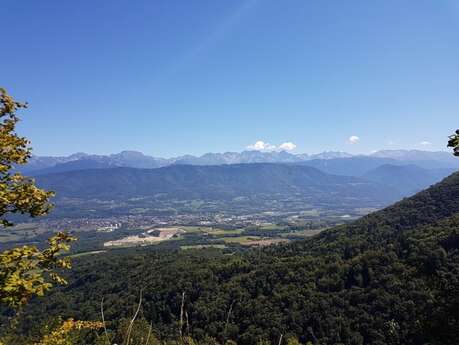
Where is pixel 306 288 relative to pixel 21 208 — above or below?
below

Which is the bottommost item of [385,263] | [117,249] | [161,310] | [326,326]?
[117,249]

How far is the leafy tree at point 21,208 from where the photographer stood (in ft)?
30.5

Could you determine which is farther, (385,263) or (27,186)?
(385,263)

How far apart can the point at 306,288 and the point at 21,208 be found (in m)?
60.7

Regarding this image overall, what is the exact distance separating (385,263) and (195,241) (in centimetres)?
13275

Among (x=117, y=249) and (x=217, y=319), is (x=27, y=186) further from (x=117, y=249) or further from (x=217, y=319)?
(x=117, y=249)

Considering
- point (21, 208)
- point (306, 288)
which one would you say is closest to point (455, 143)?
point (21, 208)

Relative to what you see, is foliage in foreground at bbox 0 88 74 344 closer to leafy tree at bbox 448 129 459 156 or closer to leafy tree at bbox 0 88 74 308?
leafy tree at bbox 0 88 74 308

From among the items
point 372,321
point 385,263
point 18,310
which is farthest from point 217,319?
point 18,310

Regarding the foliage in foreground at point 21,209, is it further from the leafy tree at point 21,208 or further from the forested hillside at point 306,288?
the forested hillside at point 306,288

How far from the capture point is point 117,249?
17662cm

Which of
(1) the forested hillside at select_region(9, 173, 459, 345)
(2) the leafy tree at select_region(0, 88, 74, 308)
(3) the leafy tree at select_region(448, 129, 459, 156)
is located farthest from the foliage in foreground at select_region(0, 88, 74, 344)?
(1) the forested hillside at select_region(9, 173, 459, 345)

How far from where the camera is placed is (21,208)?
1015cm

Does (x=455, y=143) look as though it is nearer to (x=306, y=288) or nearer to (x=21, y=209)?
(x=21, y=209)
